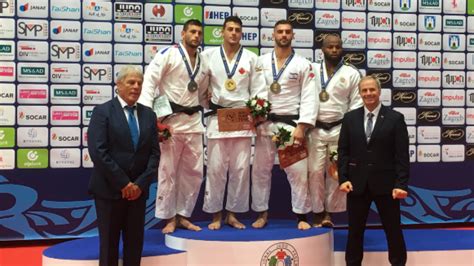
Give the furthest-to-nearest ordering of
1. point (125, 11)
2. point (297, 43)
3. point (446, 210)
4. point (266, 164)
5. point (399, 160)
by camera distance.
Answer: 1. point (446, 210)
2. point (297, 43)
3. point (125, 11)
4. point (266, 164)
5. point (399, 160)

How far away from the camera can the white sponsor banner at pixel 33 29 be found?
17.6 ft

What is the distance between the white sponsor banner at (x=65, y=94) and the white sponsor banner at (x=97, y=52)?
33cm

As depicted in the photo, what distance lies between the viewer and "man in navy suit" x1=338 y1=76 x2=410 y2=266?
3840 millimetres

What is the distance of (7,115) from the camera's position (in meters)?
5.40

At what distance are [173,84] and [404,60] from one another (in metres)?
3.18

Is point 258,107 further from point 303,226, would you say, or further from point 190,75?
point 303,226

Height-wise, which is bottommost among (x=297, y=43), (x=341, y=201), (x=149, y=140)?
(x=341, y=201)

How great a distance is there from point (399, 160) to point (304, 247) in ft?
3.34

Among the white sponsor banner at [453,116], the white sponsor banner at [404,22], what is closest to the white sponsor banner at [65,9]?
the white sponsor banner at [404,22]

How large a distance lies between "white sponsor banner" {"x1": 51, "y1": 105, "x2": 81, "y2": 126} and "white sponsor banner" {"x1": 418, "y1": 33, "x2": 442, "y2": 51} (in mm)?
4034

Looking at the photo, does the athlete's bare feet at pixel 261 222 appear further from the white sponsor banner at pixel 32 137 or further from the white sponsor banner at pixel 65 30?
the white sponsor banner at pixel 65 30

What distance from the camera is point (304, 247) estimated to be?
13.6ft

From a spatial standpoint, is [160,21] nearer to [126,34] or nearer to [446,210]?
[126,34]

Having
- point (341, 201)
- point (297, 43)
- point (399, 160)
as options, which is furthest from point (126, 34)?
point (399, 160)
